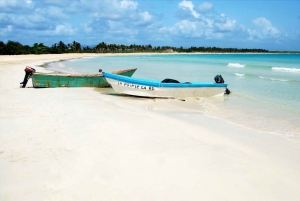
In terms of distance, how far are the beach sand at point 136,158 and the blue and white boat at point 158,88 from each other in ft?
9.49

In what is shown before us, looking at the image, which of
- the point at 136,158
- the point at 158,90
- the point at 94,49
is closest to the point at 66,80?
the point at 158,90

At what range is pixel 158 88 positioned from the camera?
10430 mm

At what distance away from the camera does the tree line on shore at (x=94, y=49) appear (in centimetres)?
5550

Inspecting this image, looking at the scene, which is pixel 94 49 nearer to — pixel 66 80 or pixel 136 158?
pixel 66 80

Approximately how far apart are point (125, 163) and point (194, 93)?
22.5 ft

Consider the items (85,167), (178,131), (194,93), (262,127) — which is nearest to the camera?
(85,167)

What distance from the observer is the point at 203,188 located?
3785 millimetres

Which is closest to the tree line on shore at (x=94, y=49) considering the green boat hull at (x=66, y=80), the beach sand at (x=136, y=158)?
the green boat hull at (x=66, y=80)

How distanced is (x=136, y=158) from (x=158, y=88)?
5981 millimetres

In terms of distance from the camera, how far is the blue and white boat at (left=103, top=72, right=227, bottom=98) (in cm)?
1045

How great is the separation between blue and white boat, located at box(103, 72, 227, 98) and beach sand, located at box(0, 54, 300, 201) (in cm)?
289

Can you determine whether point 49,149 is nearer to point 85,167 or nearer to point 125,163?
point 85,167

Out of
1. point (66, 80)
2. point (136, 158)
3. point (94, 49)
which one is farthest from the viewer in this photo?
point (94, 49)

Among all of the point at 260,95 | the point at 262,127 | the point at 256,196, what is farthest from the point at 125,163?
the point at 260,95
